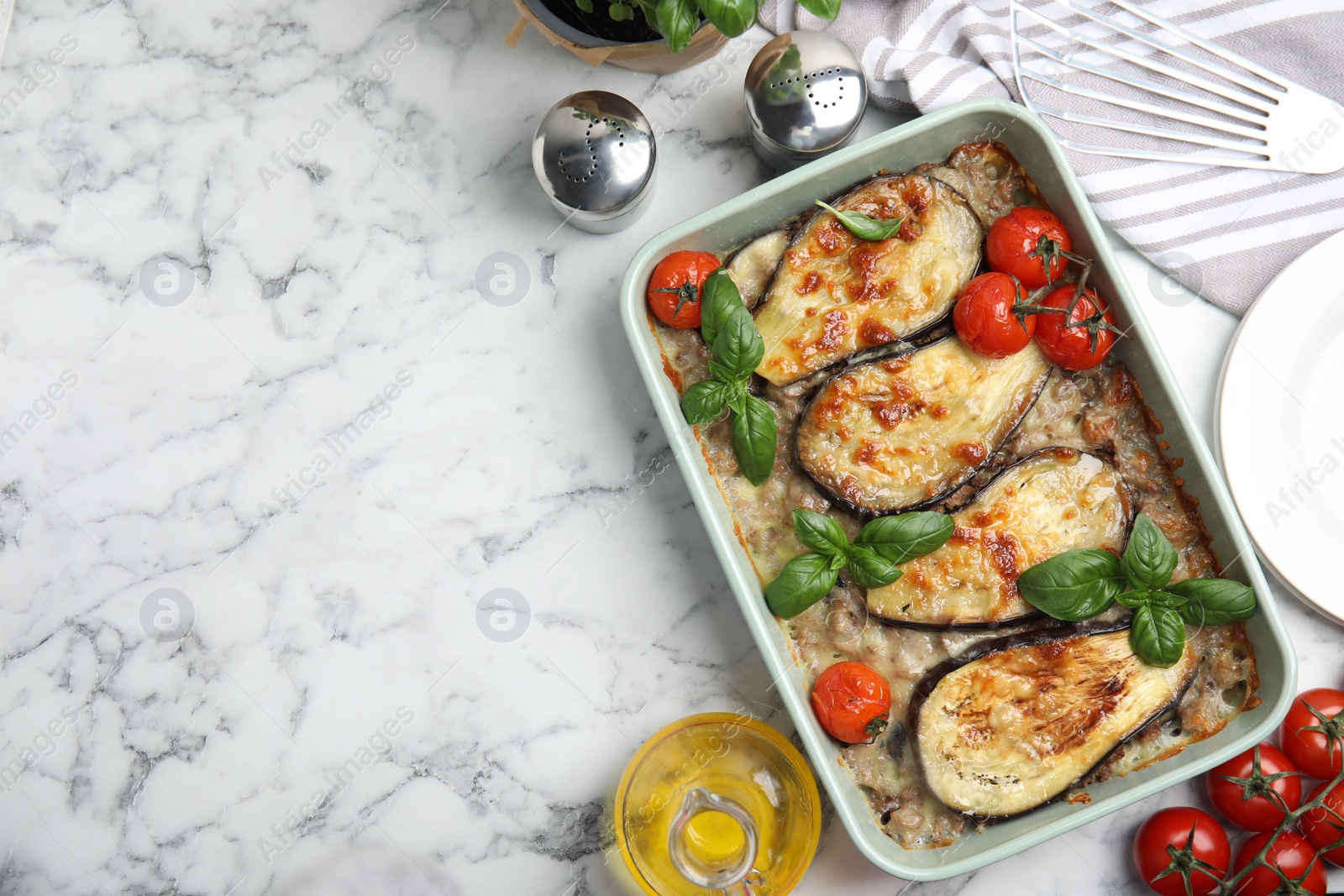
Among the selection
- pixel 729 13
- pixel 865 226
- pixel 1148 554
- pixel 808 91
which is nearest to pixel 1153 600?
pixel 1148 554

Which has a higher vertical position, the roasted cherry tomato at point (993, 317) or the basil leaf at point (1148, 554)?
the roasted cherry tomato at point (993, 317)

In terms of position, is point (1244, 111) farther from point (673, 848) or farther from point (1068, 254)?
point (673, 848)

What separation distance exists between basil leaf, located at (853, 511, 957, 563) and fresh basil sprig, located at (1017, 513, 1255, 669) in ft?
0.77

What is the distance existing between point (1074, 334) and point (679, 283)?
93cm

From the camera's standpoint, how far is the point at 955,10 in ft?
7.54

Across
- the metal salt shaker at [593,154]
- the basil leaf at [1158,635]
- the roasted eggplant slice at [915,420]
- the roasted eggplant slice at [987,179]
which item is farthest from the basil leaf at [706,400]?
the basil leaf at [1158,635]

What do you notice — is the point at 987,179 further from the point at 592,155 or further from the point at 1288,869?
the point at 1288,869

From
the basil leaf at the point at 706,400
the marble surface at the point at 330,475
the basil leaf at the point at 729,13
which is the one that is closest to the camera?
the basil leaf at the point at 729,13

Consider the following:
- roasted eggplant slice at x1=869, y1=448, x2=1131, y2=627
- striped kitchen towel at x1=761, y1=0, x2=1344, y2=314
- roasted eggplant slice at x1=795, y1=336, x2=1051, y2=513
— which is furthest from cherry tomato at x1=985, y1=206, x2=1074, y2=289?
roasted eggplant slice at x1=869, y1=448, x2=1131, y2=627

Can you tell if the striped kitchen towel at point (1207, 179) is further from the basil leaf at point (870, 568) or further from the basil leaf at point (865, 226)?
the basil leaf at point (870, 568)

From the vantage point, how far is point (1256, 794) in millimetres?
2158

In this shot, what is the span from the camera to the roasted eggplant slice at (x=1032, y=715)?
1994 millimetres

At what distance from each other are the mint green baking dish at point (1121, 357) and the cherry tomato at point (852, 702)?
43 millimetres

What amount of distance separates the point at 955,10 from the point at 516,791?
2410 mm
